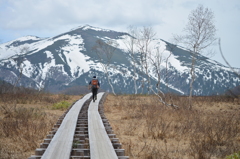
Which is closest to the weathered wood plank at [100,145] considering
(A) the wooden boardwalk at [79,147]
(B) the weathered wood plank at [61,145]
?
(A) the wooden boardwalk at [79,147]

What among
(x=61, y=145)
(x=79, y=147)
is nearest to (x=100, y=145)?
(x=79, y=147)

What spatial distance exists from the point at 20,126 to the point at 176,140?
5.18 meters

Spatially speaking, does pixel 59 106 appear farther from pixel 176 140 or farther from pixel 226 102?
pixel 226 102

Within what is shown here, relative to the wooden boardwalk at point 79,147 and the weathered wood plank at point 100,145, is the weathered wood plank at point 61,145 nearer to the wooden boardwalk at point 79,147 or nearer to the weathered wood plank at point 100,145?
the wooden boardwalk at point 79,147

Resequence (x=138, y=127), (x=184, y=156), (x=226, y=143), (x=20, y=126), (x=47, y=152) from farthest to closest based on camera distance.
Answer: (x=138, y=127) < (x=20, y=126) < (x=226, y=143) < (x=184, y=156) < (x=47, y=152)

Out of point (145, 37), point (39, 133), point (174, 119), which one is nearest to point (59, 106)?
point (174, 119)

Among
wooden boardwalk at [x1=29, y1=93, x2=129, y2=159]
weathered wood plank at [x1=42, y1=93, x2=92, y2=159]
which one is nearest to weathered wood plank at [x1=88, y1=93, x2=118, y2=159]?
wooden boardwalk at [x1=29, y1=93, x2=129, y2=159]

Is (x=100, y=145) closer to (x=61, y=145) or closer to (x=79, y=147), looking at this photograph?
(x=79, y=147)

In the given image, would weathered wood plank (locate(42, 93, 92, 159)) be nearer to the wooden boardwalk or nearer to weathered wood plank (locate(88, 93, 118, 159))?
the wooden boardwalk

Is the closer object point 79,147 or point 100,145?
point 100,145

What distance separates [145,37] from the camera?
1331 inches

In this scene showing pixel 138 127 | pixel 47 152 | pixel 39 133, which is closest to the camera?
pixel 47 152

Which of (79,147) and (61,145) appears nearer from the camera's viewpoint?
(61,145)

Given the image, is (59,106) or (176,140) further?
(59,106)
